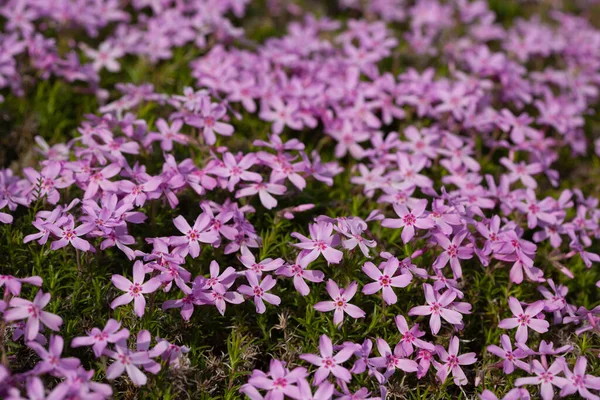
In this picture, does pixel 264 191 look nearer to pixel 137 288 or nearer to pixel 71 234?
pixel 137 288

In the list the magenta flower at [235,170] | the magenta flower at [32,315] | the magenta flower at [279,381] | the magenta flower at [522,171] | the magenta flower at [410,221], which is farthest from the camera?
the magenta flower at [522,171]

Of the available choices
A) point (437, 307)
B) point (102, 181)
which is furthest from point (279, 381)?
point (102, 181)

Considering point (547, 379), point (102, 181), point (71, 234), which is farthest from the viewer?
point (102, 181)

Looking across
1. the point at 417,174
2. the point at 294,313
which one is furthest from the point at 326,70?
the point at 294,313

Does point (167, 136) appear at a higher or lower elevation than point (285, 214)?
higher

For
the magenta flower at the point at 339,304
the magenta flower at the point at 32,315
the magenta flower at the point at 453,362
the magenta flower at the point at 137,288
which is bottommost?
the magenta flower at the point at 453,362

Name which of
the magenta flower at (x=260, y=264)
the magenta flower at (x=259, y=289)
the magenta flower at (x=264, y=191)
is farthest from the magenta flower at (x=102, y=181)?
the magenta flower at (x=259, y=289)

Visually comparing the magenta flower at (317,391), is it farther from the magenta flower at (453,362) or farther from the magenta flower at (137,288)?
the magenta flower at (137,288)
